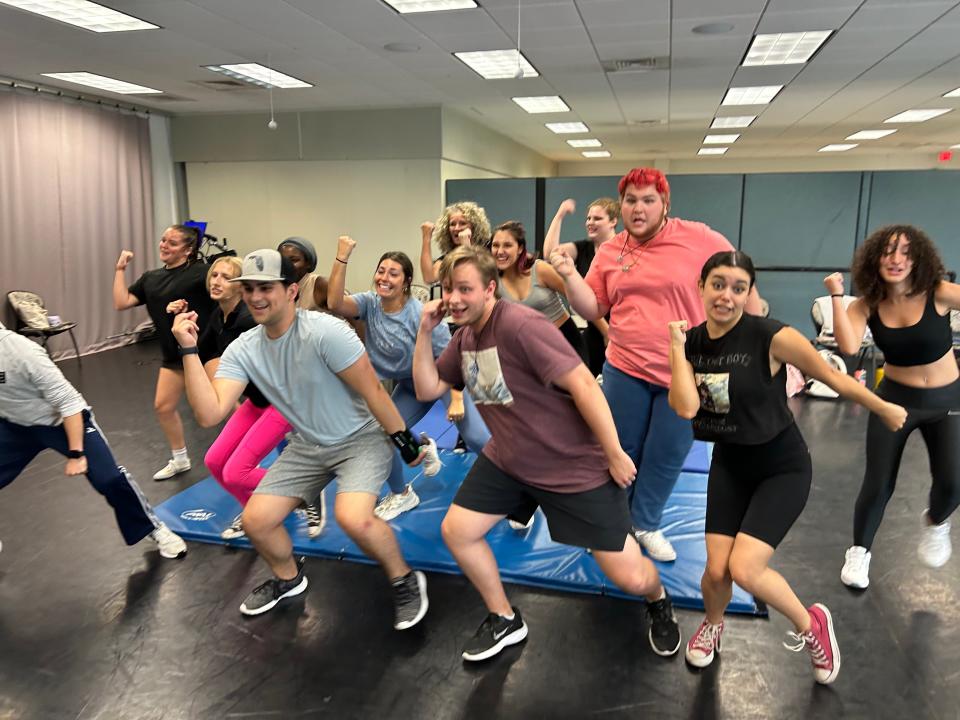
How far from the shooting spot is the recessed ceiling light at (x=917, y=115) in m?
9.43

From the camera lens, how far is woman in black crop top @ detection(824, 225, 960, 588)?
2.51 meters

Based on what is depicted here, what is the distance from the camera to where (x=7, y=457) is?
281 centimetres

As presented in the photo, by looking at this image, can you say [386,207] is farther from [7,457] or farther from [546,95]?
[7,457]

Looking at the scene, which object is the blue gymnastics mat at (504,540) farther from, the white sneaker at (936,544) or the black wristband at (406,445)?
the white sneaker at (936,544)

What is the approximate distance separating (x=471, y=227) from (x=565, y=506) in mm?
1899

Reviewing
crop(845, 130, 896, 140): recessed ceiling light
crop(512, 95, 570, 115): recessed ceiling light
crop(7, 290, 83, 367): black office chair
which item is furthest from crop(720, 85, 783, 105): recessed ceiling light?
crop(7, 290, 83, 367): black office chair

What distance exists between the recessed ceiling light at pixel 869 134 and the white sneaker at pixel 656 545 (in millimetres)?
11139

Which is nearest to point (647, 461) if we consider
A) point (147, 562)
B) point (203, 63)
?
point (147, 562)

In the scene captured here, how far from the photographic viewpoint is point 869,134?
11.9m

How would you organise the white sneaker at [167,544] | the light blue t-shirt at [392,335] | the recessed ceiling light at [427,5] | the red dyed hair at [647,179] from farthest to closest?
1. the recessed ceiling light at [427,5]
2. the light blue t-shirt at [392,335]
3. the white sneaker at [167,544]
4. the red dyed hair at [647,179]

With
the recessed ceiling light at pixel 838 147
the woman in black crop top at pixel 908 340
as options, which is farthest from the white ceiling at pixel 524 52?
A: the recessed ceiling light at pixel 838 147

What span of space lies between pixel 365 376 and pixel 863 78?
23.1ft

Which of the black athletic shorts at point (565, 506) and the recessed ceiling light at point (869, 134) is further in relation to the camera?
the recessed ceiling light at point (869, 134)

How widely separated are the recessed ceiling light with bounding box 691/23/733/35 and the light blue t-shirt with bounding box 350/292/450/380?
3.39m
